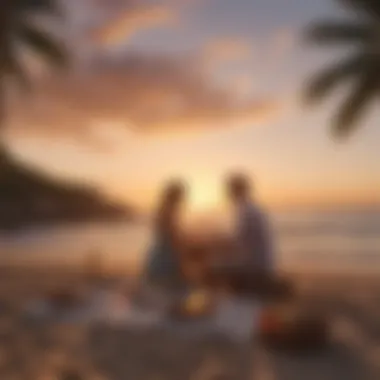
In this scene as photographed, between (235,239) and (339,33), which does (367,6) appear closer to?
(339,33)

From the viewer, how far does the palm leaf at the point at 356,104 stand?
1165 millimetres

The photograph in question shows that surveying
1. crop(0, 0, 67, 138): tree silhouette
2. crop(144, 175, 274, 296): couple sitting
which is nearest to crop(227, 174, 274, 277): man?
crop(144, 175, 274, 296): couple sitting

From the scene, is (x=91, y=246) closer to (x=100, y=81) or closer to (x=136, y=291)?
(x=136, y=291)

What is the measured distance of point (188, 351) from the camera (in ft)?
3.67

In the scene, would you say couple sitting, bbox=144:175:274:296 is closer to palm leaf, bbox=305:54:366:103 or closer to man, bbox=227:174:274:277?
man, bbox=227:174:274:277

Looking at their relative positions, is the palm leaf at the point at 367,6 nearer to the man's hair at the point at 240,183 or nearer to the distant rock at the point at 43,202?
the man's hair at the point at 240,183

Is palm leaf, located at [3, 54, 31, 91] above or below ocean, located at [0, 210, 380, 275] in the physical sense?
above

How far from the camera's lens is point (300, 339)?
3.60 feet

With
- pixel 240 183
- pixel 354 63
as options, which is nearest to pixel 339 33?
pixel 354 63

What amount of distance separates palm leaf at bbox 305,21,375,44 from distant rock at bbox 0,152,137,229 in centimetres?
46

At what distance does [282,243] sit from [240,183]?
0.44 feet

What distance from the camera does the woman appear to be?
1.19 metres

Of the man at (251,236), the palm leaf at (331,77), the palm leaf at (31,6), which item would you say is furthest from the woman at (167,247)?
the palm leaf at (31,6)

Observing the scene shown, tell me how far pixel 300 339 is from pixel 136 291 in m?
0.30
